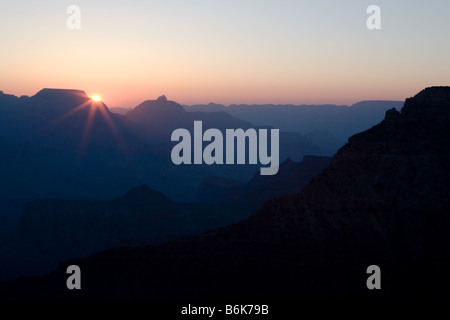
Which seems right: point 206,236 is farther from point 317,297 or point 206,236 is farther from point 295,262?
point 317,297

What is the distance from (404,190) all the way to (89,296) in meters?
27.4

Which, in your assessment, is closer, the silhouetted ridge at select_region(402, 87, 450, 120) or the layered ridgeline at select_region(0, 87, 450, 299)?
the layered ridgeline at select_region(0, 87, 450, 299)

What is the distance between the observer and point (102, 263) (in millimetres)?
53531

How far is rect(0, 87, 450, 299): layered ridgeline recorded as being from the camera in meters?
47.3

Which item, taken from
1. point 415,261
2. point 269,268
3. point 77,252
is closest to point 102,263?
point 269,268

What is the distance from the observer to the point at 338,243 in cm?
5056

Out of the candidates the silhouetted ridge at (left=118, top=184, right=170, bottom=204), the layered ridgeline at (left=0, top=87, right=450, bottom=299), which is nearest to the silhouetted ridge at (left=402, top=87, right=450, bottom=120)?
the layered ridgeline at (left=0, top=87, right=450, bottom=299)

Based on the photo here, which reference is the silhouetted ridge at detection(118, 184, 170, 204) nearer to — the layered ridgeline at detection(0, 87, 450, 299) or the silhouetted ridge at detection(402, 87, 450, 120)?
the layered ridgeline at detection(0, 87, 450, 299)

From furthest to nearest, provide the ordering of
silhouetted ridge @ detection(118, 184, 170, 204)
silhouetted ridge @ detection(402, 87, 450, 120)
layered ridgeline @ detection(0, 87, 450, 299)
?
silhouetted ridge @ detection(118, 184, 170, 204), silhouetted ridge @ detection(402, 87, 450, 120), layered ridgeline @ detection(0, 87, 450, 299)

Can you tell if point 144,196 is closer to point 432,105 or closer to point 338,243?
point 432,105

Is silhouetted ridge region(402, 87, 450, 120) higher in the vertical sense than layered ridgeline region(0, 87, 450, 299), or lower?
higher

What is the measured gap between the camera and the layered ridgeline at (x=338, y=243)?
47.3m

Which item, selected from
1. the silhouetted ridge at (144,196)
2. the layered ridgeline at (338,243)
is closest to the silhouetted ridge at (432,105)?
the layered ridgeline at (338,243)

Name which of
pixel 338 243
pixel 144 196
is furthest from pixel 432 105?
pixel 144 196
